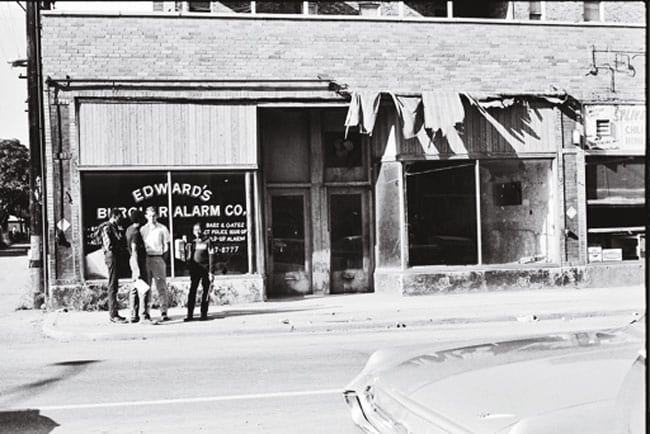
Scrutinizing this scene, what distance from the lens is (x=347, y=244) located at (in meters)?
15.9

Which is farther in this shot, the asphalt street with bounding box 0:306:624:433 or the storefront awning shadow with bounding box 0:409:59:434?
the asphalt street with bounding box 0:306:624:433

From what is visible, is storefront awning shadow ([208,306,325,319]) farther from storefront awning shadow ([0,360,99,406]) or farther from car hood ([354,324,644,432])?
car hood ([354,324,644,432])

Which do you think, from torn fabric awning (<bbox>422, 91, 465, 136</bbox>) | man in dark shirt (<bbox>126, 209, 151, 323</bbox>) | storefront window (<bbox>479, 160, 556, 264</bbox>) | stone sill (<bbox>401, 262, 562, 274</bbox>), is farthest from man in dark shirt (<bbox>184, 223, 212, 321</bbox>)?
storefront window (<bbox>479, 160, 556, 264</bbox>)

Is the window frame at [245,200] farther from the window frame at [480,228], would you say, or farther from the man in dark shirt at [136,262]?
the window frame at [480,228]

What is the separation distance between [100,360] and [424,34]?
9238mm

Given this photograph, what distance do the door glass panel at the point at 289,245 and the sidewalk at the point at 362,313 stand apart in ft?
2.82

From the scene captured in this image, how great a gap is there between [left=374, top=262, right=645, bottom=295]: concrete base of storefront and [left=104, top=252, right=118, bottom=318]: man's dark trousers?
5.50 metres

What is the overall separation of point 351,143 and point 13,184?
6776 mm

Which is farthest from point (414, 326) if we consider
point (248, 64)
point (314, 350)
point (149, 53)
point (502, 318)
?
point (149, 53)

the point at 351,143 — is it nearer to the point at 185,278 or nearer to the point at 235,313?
the point at 185,278

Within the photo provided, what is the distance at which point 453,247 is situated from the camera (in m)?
15.4

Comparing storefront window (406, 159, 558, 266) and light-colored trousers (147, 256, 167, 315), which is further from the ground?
storefront window (406, 159, 558, 266)

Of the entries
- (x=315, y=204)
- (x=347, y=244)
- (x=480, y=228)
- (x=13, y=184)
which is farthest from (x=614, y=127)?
(x=13, y=184)

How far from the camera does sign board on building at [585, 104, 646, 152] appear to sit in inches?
622
